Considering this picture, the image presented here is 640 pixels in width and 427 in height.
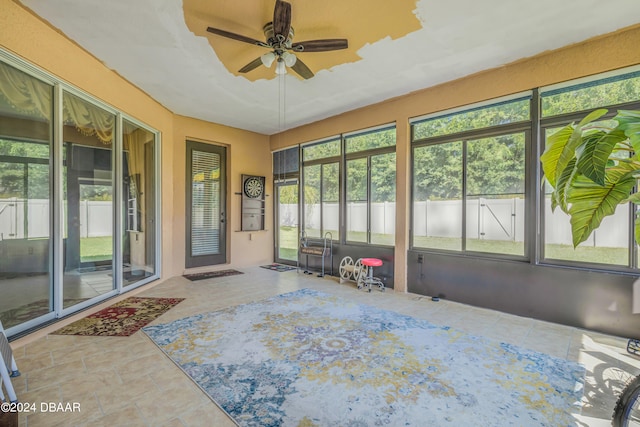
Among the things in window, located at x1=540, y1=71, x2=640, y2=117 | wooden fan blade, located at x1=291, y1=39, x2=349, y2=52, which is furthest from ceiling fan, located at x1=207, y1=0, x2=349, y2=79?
window, located at x1=540, y1=71, x2=640, y2=117

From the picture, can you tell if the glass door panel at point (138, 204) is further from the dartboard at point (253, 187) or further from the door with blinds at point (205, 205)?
the dartboard at point (253, 187)

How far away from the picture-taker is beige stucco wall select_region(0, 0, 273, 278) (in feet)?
9.16

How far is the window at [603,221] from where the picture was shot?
3086 mm

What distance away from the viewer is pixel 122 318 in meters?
3.45

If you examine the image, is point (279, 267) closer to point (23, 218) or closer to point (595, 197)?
point (23, 218)

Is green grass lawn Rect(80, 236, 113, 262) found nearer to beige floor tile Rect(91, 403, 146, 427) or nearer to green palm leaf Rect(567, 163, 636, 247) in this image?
beige floor tile Rect(91, 403, 146, 427)

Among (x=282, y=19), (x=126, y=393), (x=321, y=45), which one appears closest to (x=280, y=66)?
(x=321, y=45)

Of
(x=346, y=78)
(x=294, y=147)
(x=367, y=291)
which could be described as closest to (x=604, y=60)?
(x=346, y=78)

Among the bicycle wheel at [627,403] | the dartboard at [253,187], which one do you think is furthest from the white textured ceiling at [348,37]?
the bicycle wheel at [627,403]

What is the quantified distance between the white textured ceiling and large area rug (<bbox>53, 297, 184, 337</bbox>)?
3.20 m

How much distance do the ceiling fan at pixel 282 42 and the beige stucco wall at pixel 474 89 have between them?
209cm

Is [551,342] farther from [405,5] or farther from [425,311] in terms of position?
[405,5]

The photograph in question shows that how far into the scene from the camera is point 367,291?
4789mm

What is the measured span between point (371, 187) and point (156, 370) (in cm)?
421
